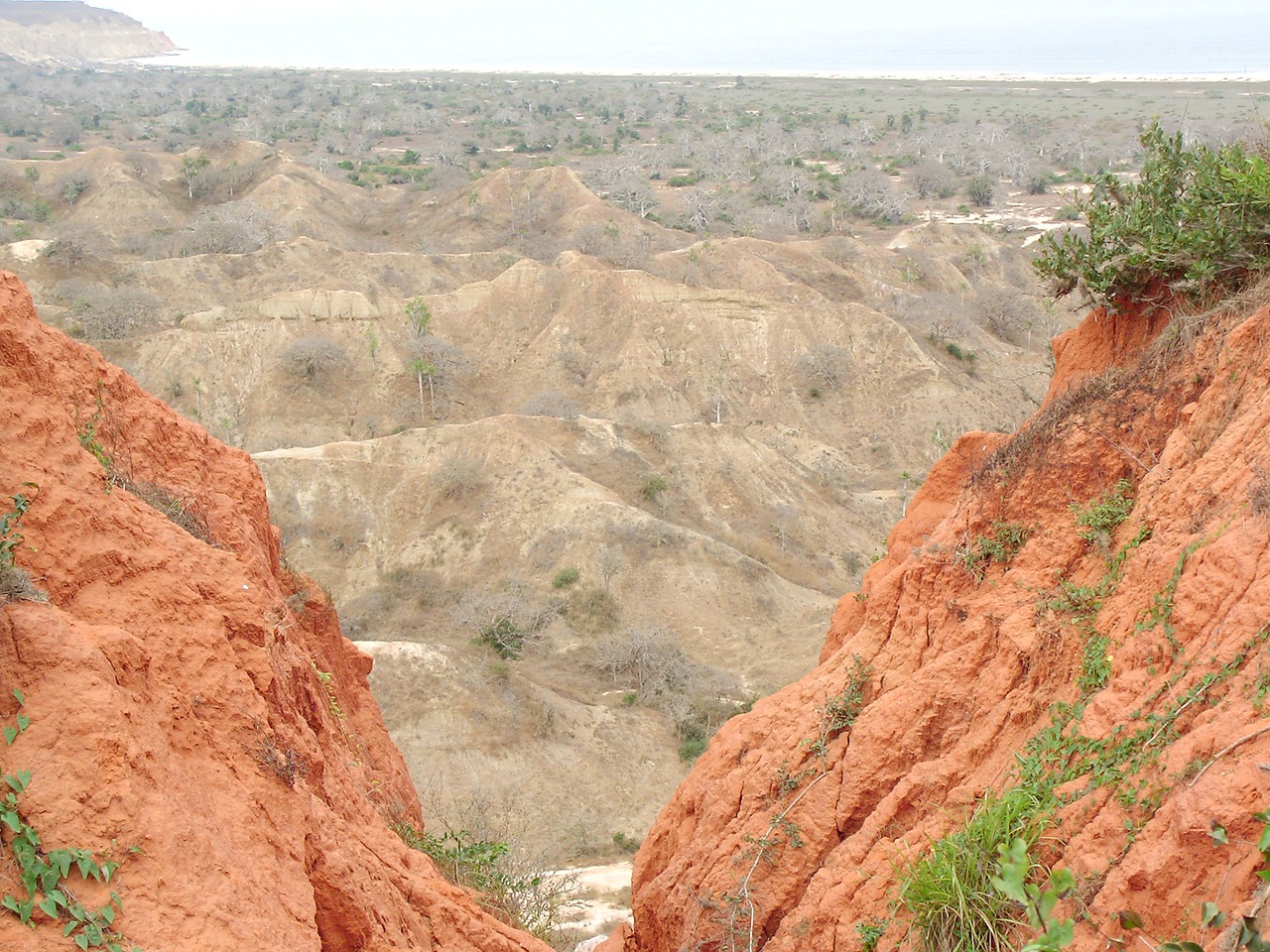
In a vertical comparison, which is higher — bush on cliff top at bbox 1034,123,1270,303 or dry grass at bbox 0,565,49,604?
bush on cliff top at bbox 1034,123,1270,303

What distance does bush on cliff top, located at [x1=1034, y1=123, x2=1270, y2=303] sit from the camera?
8.82m

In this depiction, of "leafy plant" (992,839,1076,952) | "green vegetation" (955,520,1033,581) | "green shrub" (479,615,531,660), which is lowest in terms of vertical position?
"green shrub" (479,615,531,660)

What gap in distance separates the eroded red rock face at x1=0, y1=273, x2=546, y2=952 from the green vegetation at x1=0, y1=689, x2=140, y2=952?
0.06 metres

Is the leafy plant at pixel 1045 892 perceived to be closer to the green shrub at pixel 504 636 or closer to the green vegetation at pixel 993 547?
the green vegetation at pixel 993 547

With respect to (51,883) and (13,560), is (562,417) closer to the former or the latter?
(13,560)

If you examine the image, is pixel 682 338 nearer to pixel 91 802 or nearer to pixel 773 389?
pixel 773 389

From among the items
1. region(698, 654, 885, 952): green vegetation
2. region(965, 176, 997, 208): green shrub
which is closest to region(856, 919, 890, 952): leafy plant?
region(698, 654, 885, 952): green vegetation

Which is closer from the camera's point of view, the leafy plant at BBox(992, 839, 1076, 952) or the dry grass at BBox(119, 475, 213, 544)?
the leafy plant at BBox(992, 839, 1076, 952)

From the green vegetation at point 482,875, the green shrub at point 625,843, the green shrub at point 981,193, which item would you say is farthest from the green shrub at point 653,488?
the green shrub at point 981,193

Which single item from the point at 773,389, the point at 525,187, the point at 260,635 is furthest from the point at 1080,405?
the point at 525,187

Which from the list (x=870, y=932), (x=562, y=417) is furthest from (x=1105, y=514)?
(x=562, y=417)

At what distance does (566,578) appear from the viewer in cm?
2952

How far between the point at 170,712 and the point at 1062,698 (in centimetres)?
634

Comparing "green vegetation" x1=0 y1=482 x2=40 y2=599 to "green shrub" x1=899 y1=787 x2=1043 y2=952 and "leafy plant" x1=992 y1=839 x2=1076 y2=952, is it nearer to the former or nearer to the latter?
"leafy plant" x1=992 y1=839 x2=1076 y2=952
